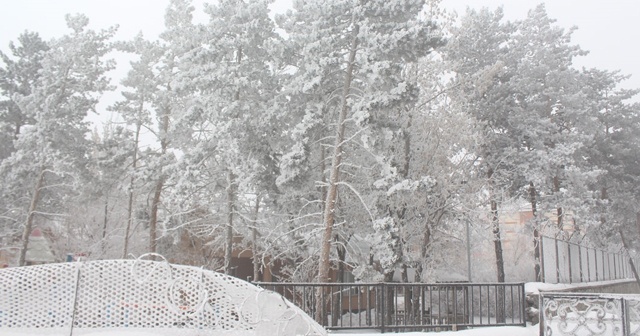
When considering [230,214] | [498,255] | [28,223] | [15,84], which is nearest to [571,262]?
[498,255]

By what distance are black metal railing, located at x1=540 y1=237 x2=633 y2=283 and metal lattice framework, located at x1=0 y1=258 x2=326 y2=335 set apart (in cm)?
1509

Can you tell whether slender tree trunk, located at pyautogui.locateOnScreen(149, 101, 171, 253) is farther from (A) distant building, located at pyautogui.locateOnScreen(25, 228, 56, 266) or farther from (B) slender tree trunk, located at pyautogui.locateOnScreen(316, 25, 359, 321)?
(A) distant building, located at pyautogui.locateOnScreen(25, 228, 56, 266)

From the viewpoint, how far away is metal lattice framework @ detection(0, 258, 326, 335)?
250 inches

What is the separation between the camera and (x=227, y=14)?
18.4m

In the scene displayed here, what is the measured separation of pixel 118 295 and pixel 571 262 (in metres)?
19.1

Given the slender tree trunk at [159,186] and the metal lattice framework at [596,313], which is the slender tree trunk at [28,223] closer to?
the slender tree trunk at [159,186]

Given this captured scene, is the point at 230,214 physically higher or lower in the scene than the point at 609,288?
A: higher

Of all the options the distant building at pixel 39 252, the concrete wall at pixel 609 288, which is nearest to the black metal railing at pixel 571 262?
the concrete wall at pixel 609 288

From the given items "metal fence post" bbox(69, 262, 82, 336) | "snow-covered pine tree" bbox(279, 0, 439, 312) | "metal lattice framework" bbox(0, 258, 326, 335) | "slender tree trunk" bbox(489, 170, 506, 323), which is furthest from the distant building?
"metal fence post" bbox(69, 262, 82, 336)

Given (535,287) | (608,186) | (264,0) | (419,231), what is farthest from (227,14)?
(608,186)

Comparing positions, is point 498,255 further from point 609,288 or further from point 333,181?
point 333,181

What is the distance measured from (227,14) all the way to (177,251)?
16551 mm

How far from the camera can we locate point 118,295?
648 centimetres

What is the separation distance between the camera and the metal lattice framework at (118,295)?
20.9 feet
